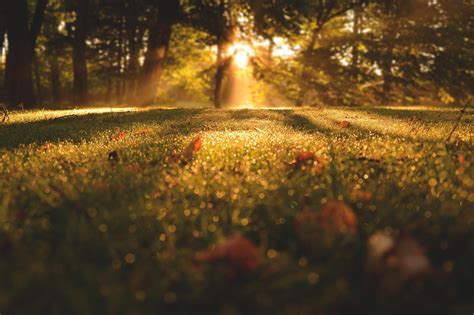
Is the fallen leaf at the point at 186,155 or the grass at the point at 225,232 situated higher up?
the fallen leaf at the point at 186,155

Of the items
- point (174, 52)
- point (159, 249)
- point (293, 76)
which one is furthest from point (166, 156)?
point (174, 52)

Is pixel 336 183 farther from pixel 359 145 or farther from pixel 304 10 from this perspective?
pixel 304 10

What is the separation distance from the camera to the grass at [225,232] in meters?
1.35

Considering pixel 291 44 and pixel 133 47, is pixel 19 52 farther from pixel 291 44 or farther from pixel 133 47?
pixel 291 44

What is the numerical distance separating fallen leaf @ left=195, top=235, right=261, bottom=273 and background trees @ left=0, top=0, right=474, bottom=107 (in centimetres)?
1528

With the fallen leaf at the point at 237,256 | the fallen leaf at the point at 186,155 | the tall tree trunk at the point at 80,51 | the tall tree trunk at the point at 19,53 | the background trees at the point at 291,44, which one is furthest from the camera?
the tall tree trunk at the point at 80,51

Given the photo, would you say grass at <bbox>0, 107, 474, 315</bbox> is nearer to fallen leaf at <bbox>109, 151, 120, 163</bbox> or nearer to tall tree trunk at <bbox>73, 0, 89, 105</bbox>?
fallen leaf at <bbox>109, 151, 120, 163</bbox>

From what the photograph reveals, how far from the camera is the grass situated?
4.42ft

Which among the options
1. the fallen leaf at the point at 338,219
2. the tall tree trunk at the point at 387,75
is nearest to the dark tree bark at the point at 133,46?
the tall tree trunk at the point at 387,75

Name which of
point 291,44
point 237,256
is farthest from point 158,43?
point 237,256

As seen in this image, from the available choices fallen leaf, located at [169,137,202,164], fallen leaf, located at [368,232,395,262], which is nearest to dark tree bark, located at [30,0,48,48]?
fallen leaf, located at [169,137,202,164]

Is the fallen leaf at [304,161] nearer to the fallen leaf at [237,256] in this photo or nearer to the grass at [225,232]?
the grass at [225,232]

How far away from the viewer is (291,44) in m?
25.8

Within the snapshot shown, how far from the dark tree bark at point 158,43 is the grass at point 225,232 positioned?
50.3 feet
